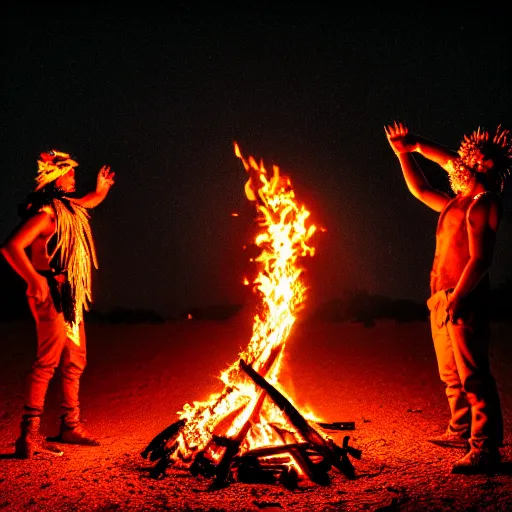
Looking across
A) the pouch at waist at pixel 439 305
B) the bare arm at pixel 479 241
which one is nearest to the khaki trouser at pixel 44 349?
the pouch at waist at pixel 439 305

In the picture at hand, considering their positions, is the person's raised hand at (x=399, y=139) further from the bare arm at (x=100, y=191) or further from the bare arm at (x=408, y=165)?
the bare arm at (x=100, y=191)

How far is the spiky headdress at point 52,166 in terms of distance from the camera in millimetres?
5242

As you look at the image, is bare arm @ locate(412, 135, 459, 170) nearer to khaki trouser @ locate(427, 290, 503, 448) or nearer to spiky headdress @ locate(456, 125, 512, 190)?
spiky headdress @ locate(456, 125, 512, 190)

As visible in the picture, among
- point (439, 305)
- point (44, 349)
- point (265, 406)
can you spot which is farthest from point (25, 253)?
point (439, 305)

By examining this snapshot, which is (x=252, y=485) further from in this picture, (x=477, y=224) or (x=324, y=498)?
(x=477, y=224)

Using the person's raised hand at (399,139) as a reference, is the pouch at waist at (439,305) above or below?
below

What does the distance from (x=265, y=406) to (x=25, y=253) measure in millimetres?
2371

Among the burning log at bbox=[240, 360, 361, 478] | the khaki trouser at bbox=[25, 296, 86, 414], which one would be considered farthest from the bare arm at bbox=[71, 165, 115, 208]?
the burning log at bbox=[240, 360, 361, 478]

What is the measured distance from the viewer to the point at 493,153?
4.52 metres

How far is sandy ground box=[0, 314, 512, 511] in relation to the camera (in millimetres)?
3793

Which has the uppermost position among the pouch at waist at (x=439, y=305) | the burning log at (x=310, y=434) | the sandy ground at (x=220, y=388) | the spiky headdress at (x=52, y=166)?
the spiky headdress at (x=52, y=166)

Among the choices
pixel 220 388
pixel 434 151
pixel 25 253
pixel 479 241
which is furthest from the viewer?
pixel 220 388

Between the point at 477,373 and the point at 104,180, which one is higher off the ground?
the point at 104,180

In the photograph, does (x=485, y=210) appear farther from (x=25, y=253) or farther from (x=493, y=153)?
(x=25, y=253)
